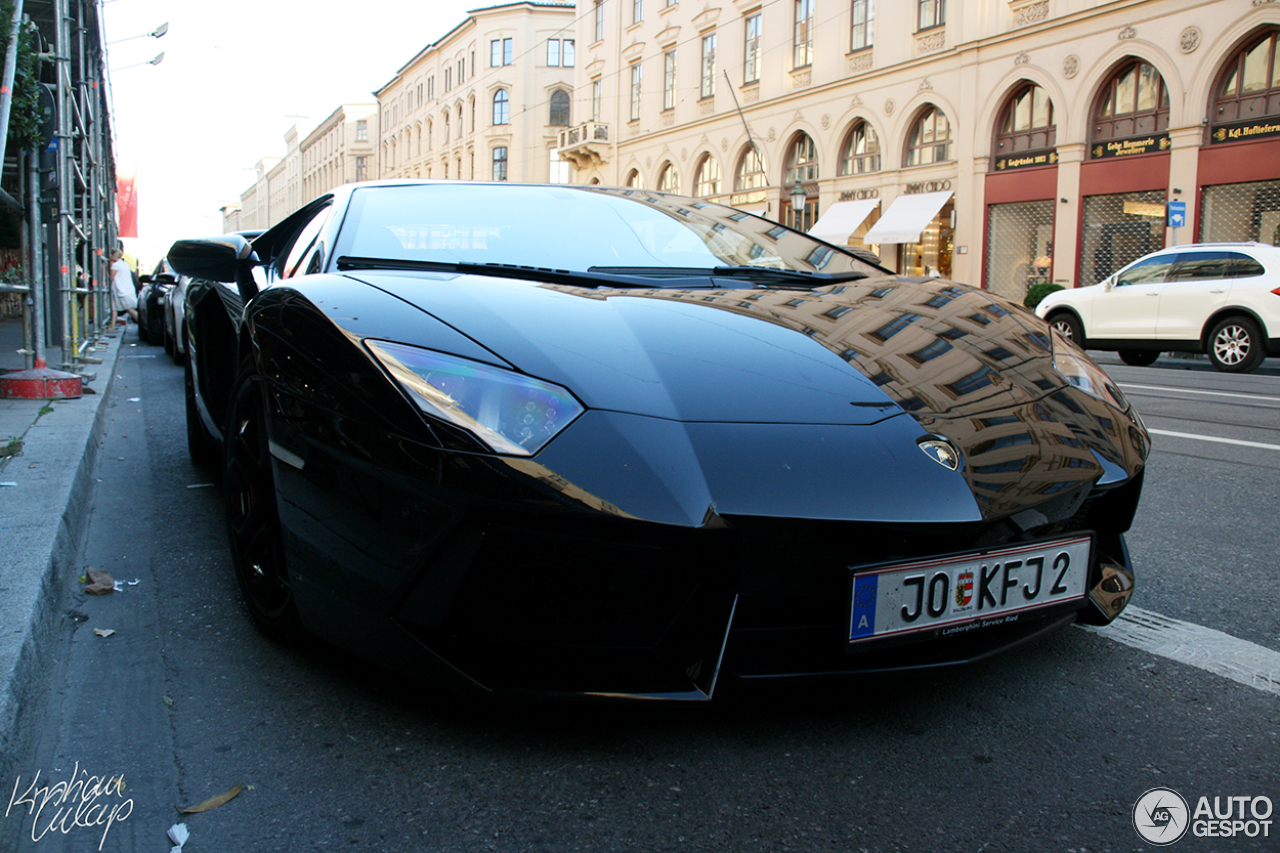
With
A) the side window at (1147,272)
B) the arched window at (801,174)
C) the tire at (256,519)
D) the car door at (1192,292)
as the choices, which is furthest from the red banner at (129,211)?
the tire at (256,519)

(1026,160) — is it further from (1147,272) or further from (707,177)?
(707,177)

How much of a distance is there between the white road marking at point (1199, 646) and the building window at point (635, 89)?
3747 cm

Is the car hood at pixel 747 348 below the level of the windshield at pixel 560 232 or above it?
below

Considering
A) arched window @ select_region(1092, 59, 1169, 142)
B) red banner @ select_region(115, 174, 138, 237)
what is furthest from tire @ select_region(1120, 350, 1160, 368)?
red banner @ select_region(115, 174, 138, 237)

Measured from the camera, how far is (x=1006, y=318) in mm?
2510

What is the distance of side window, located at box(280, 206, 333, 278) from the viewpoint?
8.61 ft

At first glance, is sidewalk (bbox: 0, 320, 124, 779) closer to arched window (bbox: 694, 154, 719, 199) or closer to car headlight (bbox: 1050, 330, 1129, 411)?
car headlight (bbox: 1050, 330, 1129, 411)

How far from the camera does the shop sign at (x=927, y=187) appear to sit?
2502cm

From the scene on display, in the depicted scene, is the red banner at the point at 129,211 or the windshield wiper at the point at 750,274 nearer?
the windshield wiper at the point at 750,274

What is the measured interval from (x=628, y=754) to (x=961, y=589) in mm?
665

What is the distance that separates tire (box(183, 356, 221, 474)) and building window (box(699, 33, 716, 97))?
31.1 meters

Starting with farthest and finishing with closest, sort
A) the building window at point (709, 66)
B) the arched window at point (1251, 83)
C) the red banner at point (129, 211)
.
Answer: the building window at point (709, 66) < the red banner at point (129, 211) < the arched window at point (1251, 83)

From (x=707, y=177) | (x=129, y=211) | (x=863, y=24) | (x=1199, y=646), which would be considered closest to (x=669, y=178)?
(x=707, y=177)

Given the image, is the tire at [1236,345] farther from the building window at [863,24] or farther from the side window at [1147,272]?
the building window at [863,24]
